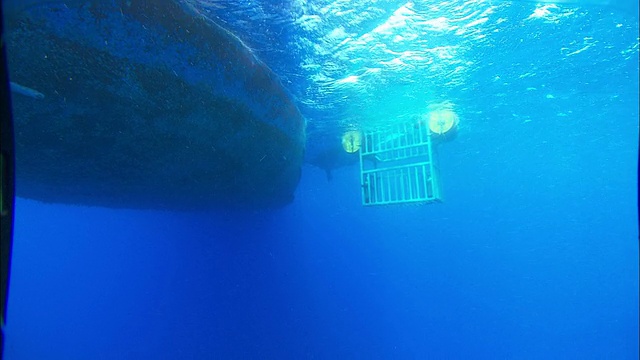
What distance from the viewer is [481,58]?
28.5ft

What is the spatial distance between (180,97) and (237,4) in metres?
1.72

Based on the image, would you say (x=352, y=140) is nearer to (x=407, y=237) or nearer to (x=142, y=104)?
(x=142, y=104)

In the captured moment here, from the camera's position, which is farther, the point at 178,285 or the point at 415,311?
the point at 415,311

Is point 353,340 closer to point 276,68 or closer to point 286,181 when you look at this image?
point 286,181

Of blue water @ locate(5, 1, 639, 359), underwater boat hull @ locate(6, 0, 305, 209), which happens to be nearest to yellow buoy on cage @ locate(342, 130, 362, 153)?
blue water @ locate(5, 1, 639, 359)

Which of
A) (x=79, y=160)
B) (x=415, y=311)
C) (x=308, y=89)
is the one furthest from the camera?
(x=415, y=311)

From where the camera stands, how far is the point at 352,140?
45.4 ft

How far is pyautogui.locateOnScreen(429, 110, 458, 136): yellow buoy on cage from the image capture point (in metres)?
11.3

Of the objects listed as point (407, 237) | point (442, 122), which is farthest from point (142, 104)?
point (407, 237)

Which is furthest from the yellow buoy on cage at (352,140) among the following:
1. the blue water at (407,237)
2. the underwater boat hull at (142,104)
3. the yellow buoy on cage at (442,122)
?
the underwater boat hull at (142,104)

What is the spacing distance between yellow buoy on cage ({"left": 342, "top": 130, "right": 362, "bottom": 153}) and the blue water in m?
0.55

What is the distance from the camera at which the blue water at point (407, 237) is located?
26.3ft

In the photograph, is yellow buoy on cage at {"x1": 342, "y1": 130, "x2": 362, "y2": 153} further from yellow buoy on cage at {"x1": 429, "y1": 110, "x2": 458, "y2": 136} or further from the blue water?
yellow buoy on cage at {"x1": 429, "y1": 110, "x2": 458, "y2": 136}

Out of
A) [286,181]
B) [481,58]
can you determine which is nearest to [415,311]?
[286,181]
